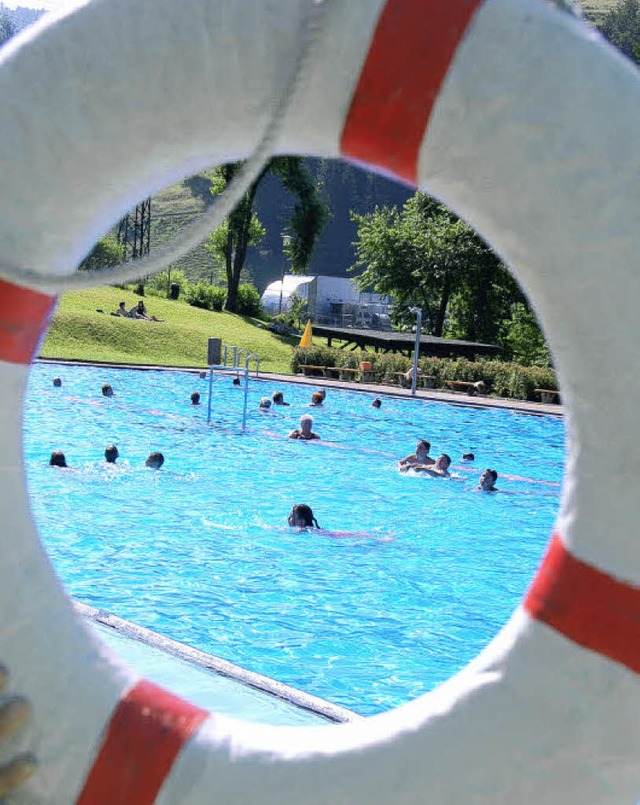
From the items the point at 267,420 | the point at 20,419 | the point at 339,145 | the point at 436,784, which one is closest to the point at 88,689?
the point at 20,419


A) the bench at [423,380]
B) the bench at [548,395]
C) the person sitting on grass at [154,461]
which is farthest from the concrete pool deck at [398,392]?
the person sitting on grass at [154,461]

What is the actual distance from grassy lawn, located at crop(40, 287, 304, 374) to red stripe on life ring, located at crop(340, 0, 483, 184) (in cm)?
1995

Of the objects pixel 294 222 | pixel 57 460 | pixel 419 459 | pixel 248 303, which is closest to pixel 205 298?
pixel 248 303

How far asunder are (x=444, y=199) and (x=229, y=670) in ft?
10.2

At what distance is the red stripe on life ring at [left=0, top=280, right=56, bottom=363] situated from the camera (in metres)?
1.97

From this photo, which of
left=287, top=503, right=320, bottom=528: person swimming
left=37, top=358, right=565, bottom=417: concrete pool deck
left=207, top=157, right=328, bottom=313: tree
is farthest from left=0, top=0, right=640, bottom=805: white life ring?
left=207, top=157, right=328, bottom=313: tree

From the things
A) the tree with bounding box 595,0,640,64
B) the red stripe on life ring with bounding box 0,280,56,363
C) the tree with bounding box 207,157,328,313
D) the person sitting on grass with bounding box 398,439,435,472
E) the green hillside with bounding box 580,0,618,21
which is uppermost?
the green hillside with bounding box 580,0,618,21

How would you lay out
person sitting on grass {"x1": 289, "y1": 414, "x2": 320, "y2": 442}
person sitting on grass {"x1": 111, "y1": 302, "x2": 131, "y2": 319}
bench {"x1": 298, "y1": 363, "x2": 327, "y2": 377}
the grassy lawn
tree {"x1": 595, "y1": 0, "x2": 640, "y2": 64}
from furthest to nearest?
tree {"x1": 595, "y1": 0, "x2": 640, "y2": 64} → person sitting on grass {"x1": 111, "y1": 302, "x2": 131, "y2": 319} → bench {"x1": 298, "y1": 363, "x2": 327, "y2": 377} → the grassy lawn → person sitting on grass {"x1": 289, "y1": 414, "x2": 320, "y2": 442}

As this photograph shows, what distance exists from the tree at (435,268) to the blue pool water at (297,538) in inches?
707

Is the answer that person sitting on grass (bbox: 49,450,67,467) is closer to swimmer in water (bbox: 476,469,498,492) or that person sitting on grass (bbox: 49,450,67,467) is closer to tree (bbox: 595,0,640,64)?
swimmer in water (bbox: 476,469,498,492)

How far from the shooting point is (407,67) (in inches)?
72.3

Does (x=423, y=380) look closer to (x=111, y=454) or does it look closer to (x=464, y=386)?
(x=464, y=386)

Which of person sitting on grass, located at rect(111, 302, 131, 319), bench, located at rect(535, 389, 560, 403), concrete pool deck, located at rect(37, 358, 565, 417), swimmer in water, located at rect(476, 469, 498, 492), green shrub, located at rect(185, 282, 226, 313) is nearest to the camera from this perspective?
swimmer in water, located at rect(476, 469, 498, 492)

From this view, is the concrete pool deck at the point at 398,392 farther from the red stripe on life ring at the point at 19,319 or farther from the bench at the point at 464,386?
the red stripe on life ring at the point at 19,319
